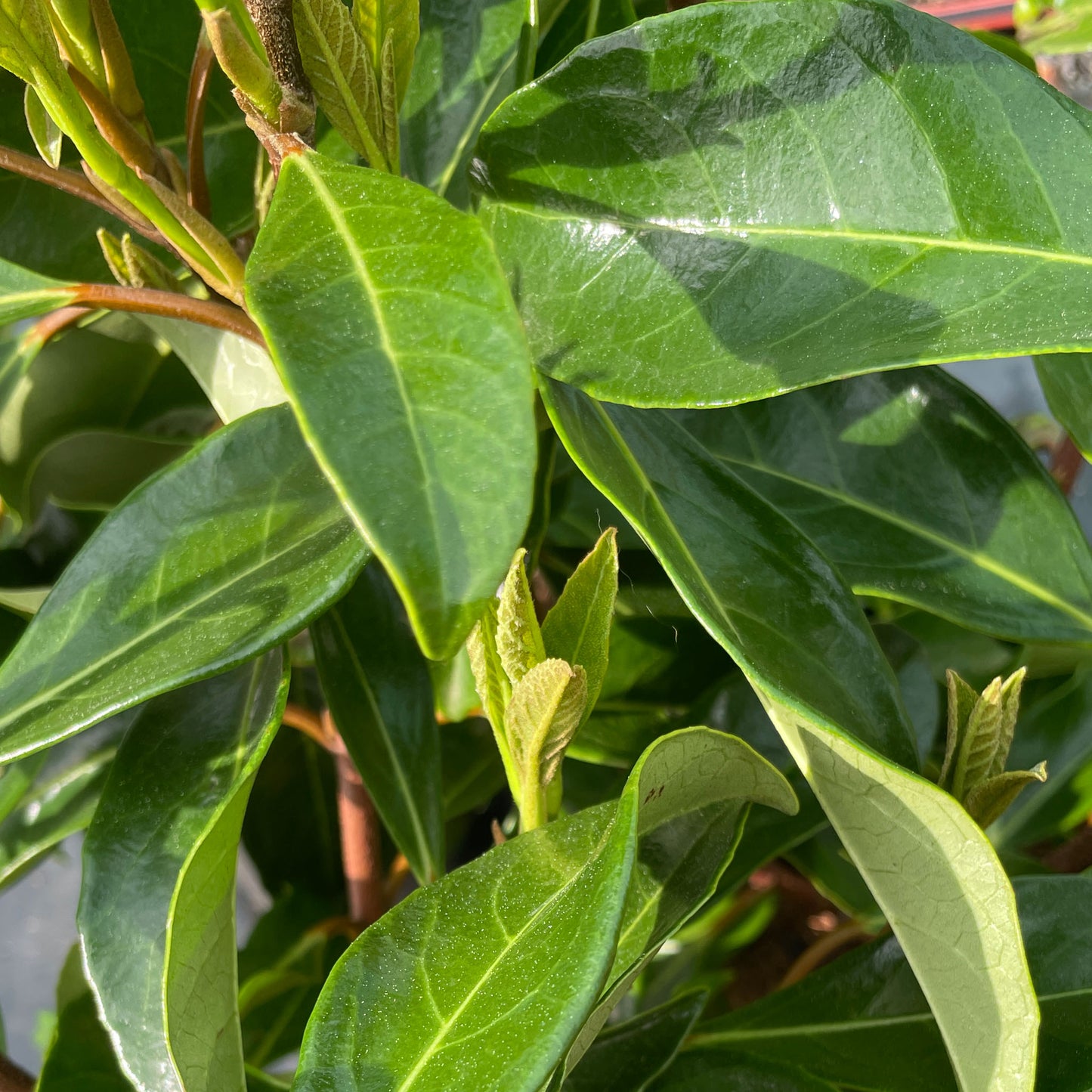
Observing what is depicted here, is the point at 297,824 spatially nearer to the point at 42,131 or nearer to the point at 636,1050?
the point at 636,1050

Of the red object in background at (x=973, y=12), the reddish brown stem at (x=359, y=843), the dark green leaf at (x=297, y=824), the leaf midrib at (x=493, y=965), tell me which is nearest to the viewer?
the leaf midrib at (x=493, y=965)

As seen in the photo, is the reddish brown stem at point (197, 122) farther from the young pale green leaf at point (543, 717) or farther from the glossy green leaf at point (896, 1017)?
the glossy green leaf at point (896, 1017)

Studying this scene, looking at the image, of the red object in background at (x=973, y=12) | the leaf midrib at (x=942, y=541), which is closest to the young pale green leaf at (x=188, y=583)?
the leaf midrib at (x=942, y=541)

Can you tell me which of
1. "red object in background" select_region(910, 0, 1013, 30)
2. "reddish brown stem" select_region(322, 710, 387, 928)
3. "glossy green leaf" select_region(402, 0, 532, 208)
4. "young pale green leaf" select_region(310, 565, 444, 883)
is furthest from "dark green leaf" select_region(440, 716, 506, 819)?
"red object in background" select_region(910, 0, 1013, 30)

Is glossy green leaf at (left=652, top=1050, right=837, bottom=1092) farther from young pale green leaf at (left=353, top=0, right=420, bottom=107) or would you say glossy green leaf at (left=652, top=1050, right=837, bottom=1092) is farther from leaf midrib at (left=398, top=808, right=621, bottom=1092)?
young pale green leaf at (left=353, top=0, right=420, bottom=107)

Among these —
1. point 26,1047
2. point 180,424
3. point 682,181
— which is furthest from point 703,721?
point 26,1047

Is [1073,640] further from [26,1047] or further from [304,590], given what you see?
[26,1047]
